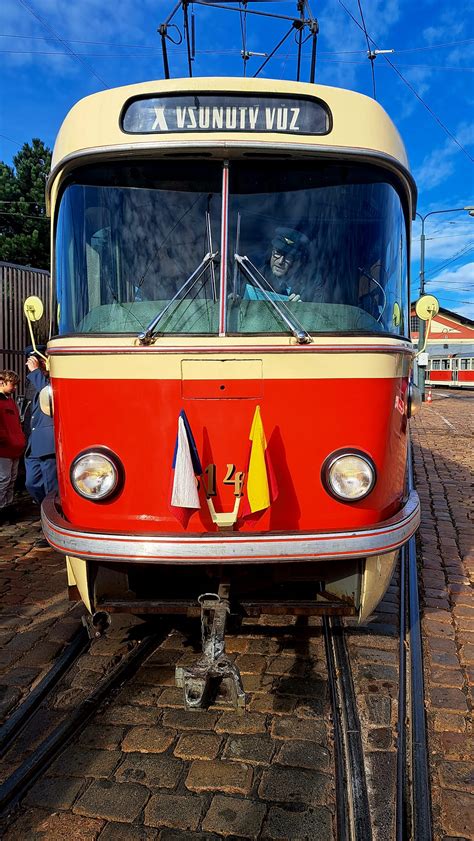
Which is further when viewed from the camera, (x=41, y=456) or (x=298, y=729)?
(x=41, y=456)

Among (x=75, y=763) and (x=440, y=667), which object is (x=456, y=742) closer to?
(x=440, y=667)

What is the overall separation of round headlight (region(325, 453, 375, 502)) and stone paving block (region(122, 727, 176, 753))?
1.43 meters

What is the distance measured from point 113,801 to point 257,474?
148 centimetres

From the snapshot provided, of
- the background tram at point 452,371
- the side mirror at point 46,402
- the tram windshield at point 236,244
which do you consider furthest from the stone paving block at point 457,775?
the background tram at point 452,371

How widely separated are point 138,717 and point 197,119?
3.02m

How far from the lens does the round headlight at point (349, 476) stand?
2914 mm

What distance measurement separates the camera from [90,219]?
3.28 metres

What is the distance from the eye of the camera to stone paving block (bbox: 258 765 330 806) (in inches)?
99.2

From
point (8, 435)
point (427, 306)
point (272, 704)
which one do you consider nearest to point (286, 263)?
point (427, 306)

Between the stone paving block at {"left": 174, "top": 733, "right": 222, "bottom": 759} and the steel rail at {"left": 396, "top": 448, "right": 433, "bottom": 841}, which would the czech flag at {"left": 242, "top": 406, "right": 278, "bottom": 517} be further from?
the steel rail at {"left": 396, "top": 448, "right": 433, "bottom": 841}

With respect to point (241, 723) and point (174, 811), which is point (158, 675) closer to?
point (241, 723)

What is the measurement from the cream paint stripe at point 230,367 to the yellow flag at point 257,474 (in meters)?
0.21

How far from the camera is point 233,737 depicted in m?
2.95

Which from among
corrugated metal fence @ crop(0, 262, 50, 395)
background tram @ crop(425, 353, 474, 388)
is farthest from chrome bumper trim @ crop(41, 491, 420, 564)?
background tram @ crop(425, 353, 474, 388)
